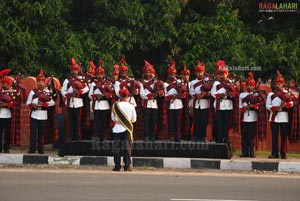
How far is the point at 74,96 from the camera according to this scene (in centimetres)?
1584

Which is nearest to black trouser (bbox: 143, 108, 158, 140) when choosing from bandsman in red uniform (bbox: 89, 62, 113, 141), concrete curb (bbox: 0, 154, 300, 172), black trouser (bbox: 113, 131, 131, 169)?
bandsman in red uniform (bbox: 89, 62, 113, 141)

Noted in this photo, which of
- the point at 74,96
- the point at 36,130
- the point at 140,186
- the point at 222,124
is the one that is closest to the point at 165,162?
the point at 222,124

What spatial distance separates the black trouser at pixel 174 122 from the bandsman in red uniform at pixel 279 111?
1902 millimetres

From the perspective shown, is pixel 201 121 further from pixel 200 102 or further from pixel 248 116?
pixel 248 116

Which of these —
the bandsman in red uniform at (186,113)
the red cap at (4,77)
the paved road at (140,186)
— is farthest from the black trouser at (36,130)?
the bandsman in red uniform at (186,113)

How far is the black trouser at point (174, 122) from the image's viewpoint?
16.1 meters

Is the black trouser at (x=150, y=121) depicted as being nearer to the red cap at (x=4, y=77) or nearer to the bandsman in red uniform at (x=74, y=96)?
the bandsman in red uniform at (x=74, y=96)

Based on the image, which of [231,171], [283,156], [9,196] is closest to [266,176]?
[231,171]

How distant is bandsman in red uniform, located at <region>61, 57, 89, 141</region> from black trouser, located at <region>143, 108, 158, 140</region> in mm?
1352

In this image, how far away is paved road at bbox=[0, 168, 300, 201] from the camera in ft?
35.9

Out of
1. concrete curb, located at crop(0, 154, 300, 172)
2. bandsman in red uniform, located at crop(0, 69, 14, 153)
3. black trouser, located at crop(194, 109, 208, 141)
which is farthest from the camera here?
black trouser, located at crop(194, 109, 208, 141)

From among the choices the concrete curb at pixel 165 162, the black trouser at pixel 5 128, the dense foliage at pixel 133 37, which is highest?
the dense foliage at pixel 133 37

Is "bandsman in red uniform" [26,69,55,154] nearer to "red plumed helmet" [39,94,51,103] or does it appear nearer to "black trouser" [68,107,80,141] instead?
"red plumed helmet" [39,94,51,103]

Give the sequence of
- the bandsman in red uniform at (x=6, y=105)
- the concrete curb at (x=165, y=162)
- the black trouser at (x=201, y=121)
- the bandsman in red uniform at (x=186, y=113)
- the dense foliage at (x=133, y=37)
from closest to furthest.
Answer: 1. the concrete curb at (x=165, y=162)
2. the bandsman in red uniform at (x=6, y=105)
3. the black trouser at (x=201, y=121)
4. the bandsman in red uniform at (x=186, y=113)
5. the dense foliage at (x=133, y=37)
